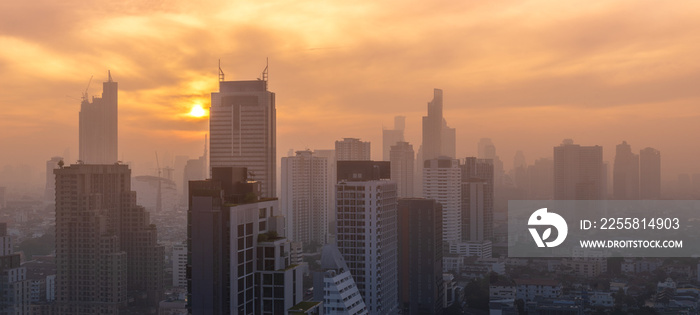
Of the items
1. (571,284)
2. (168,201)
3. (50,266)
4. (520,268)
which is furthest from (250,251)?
(168,201)

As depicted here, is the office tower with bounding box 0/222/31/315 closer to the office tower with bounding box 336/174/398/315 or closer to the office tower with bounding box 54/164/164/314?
the office tower with bounding box 54/164/164/314

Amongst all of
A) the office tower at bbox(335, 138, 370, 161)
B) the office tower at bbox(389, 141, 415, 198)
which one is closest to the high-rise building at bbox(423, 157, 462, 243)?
the office tower at bbox(335, 138, 370, 161)

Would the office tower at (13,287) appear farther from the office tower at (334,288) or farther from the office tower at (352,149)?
the office tower at (352,149)

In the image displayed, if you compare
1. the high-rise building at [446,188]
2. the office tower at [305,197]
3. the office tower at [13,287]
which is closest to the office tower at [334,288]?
A: the office tower at [13,287]

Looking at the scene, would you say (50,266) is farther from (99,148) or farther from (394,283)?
(394,283)

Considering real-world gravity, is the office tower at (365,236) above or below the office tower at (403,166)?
below
